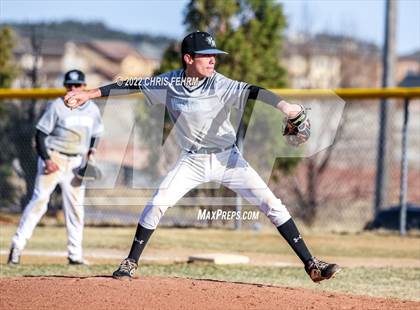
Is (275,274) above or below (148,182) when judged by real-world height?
below

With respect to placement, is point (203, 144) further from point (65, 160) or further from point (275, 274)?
point (65, 160)

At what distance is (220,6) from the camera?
16.8 m

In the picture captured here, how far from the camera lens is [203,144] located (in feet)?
25.3

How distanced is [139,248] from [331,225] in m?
11.4

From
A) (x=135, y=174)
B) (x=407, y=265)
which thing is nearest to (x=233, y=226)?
→ (x=135, y=174)

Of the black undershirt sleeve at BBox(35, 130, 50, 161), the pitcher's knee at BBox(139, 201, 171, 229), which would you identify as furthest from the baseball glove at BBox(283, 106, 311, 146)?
the black undershirt sleeve at BBox(35, 130, 50, 161)

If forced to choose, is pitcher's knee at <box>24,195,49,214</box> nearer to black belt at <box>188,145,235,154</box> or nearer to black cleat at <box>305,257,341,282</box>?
black belt at <box>188,145,235,154</box>

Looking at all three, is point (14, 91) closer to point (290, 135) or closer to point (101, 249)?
point (101, 249)

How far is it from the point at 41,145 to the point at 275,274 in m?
3.04

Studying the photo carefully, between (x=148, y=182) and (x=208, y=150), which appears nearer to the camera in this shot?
(x=208, y=150)

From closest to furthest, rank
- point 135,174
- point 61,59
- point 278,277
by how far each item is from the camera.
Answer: point 278,277 → point 135,174 → point 61,59

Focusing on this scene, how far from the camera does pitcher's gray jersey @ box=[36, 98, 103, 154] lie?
10.7m

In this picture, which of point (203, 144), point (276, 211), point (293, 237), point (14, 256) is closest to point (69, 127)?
point (14, 256)

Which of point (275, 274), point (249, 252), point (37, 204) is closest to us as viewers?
point (275, 274)
